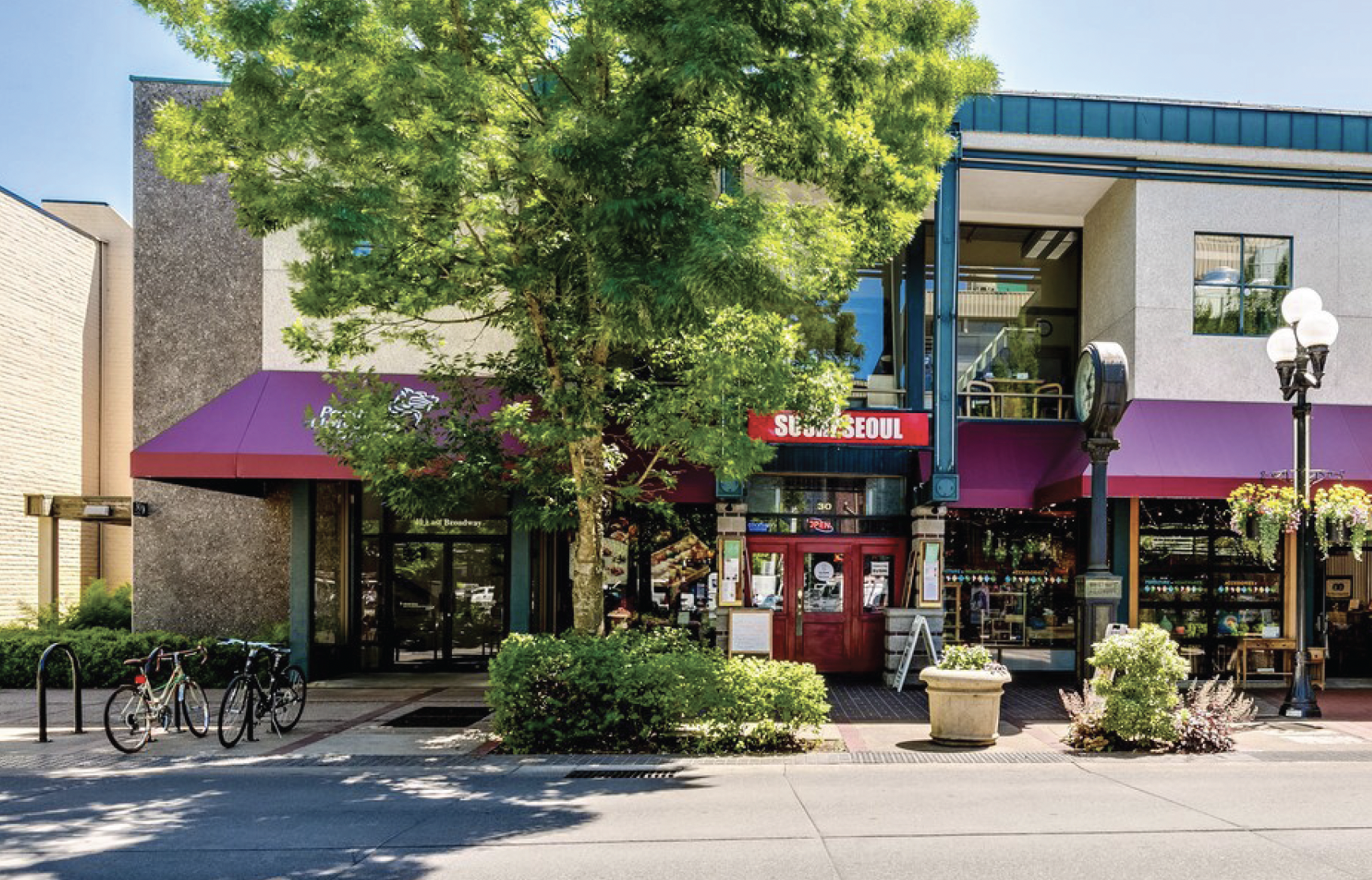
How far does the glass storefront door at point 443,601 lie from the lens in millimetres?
16812

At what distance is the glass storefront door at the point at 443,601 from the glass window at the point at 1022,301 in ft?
28.6

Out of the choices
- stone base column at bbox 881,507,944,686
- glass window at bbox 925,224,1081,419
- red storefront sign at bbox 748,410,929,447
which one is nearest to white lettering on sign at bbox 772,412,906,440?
red storefront sign at bbox 748,410,929,447

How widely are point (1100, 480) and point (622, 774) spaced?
669 centimetres

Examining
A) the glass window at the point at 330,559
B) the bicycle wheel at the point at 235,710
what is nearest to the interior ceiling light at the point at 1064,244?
the glass window at the point at 330,559

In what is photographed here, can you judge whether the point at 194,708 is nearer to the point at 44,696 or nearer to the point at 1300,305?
the point at 44,696

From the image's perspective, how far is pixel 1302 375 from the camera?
12539mm

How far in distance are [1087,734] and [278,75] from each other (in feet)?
35.5

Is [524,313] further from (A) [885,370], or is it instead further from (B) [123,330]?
(B) [123,330]

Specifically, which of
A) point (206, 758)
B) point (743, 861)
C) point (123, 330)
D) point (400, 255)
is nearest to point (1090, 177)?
point (400, 255)

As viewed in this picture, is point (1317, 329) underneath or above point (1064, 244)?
underneath

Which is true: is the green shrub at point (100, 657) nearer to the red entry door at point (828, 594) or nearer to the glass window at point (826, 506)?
the red entry door at point (828, 594)

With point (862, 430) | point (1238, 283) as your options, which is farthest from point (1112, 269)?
point (862, 430)

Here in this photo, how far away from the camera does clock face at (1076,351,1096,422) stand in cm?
1218

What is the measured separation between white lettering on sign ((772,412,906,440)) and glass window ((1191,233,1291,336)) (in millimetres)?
5665
